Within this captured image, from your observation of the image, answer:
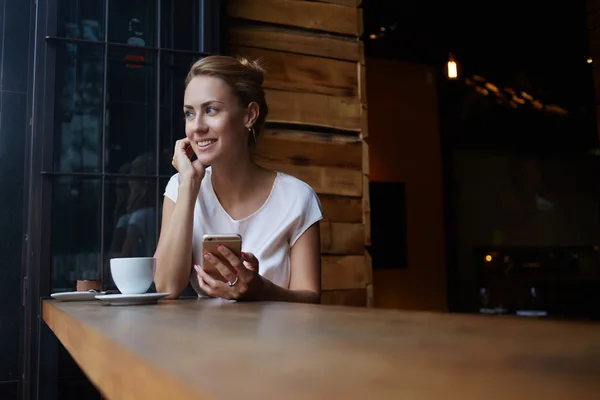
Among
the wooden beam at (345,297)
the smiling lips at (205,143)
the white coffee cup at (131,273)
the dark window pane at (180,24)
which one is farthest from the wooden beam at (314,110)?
the white coffee cup at (131,273)

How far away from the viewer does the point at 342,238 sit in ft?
10.6

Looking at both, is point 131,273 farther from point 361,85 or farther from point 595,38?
point 595,38

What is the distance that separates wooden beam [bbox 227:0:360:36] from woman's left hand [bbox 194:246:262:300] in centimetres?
199

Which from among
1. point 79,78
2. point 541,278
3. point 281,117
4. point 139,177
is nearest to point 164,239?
point 139,177

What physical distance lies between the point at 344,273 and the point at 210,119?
147 centimetres

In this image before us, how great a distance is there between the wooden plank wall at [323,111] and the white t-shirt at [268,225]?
38.9 inches

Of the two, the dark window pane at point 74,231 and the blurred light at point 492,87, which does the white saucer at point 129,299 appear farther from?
the blurred light at point 492,87

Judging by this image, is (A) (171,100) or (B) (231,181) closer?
(B) (231,181)

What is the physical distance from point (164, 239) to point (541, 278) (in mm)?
6177

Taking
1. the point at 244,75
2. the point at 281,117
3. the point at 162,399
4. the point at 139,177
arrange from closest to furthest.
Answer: the point at 162,399, the point at 244,75, the point at 139,177, the point at 281,117

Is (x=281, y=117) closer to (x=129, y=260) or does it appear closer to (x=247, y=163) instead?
(x=247, y=163)

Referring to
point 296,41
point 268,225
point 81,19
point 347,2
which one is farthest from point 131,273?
point 347,2

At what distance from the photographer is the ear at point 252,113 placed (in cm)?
220

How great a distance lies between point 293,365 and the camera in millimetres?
402
